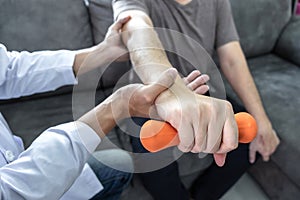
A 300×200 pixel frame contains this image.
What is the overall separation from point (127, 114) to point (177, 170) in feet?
1.88

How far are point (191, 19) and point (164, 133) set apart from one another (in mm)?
781

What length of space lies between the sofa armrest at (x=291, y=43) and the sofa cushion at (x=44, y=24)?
97 centimetres

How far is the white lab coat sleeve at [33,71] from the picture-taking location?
3.14 ft

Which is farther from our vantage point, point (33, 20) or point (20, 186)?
point (33, 20)

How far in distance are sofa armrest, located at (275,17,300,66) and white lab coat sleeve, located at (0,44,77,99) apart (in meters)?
1.13

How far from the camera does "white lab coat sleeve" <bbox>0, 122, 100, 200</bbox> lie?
62cm

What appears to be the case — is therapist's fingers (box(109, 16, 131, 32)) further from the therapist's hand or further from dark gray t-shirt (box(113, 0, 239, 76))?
the therapist's hand

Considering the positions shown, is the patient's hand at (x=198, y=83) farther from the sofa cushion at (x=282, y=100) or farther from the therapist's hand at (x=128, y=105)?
the sofa cushion at (x=282, y=100)

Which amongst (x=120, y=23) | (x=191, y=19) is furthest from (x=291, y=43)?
(x=120, y=23)

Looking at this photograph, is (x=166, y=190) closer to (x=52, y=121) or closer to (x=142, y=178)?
(x=142, y=178)

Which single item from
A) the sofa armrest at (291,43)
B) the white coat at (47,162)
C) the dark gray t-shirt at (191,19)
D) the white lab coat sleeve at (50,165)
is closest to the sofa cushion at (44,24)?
the dark gray t-shirt at (191,19)

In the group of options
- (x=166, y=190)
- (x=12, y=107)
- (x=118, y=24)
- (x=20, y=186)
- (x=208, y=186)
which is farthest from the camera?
(x=12, y=107)

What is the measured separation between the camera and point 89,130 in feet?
2.23

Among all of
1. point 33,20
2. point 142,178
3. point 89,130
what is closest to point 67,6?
point 33,20
